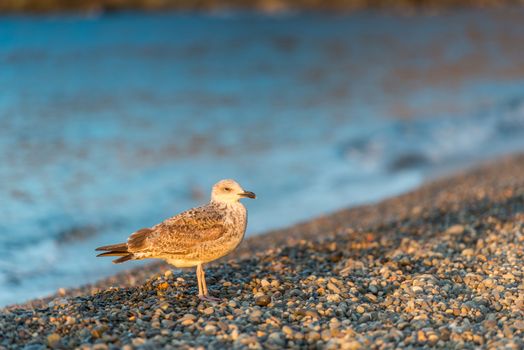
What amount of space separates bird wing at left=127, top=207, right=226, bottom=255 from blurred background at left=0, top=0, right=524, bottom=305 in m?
3.64

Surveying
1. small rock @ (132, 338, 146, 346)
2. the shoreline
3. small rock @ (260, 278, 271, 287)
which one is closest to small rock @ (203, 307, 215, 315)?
small rock @ (132, 338, 146, 346)

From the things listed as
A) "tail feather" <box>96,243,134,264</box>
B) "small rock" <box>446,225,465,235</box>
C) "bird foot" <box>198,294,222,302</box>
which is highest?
"tail feather" <box>96,243,134,264</box>

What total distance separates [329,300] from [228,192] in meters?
1.50

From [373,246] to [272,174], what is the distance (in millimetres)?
7459

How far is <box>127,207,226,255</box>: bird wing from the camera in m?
7.59

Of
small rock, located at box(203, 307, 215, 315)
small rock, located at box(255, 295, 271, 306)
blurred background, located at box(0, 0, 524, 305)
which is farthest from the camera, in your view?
blurred background, located at box(0, 0, 524, 305)

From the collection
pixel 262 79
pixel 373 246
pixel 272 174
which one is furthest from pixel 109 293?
pixel 262 79

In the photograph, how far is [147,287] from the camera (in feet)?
26.6

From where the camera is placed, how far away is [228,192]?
7809 mm

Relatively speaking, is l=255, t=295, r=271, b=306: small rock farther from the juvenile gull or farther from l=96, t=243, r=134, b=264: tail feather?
l=96, t=243, r=134, b=264: tail feather

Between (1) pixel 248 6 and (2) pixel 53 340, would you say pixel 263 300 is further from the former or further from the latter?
(1) pixel 248 6

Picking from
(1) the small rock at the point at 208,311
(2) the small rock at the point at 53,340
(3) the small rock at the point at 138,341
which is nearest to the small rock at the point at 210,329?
(1) the small rock at the point at 208,311

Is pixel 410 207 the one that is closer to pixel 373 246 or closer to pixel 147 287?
pixel 373 246

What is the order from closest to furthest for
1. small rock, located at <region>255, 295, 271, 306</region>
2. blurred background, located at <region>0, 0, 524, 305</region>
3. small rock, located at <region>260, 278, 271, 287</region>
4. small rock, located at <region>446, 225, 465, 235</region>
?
small rock, located at <region>255, 295, 271, 306</region> < small rock, located at <region>260, 278, 271, 287</region> < small rock, located at <region>446, 225, 465, 235</region> < blurred background, located at <region>0, 0, 524, 305</region>
